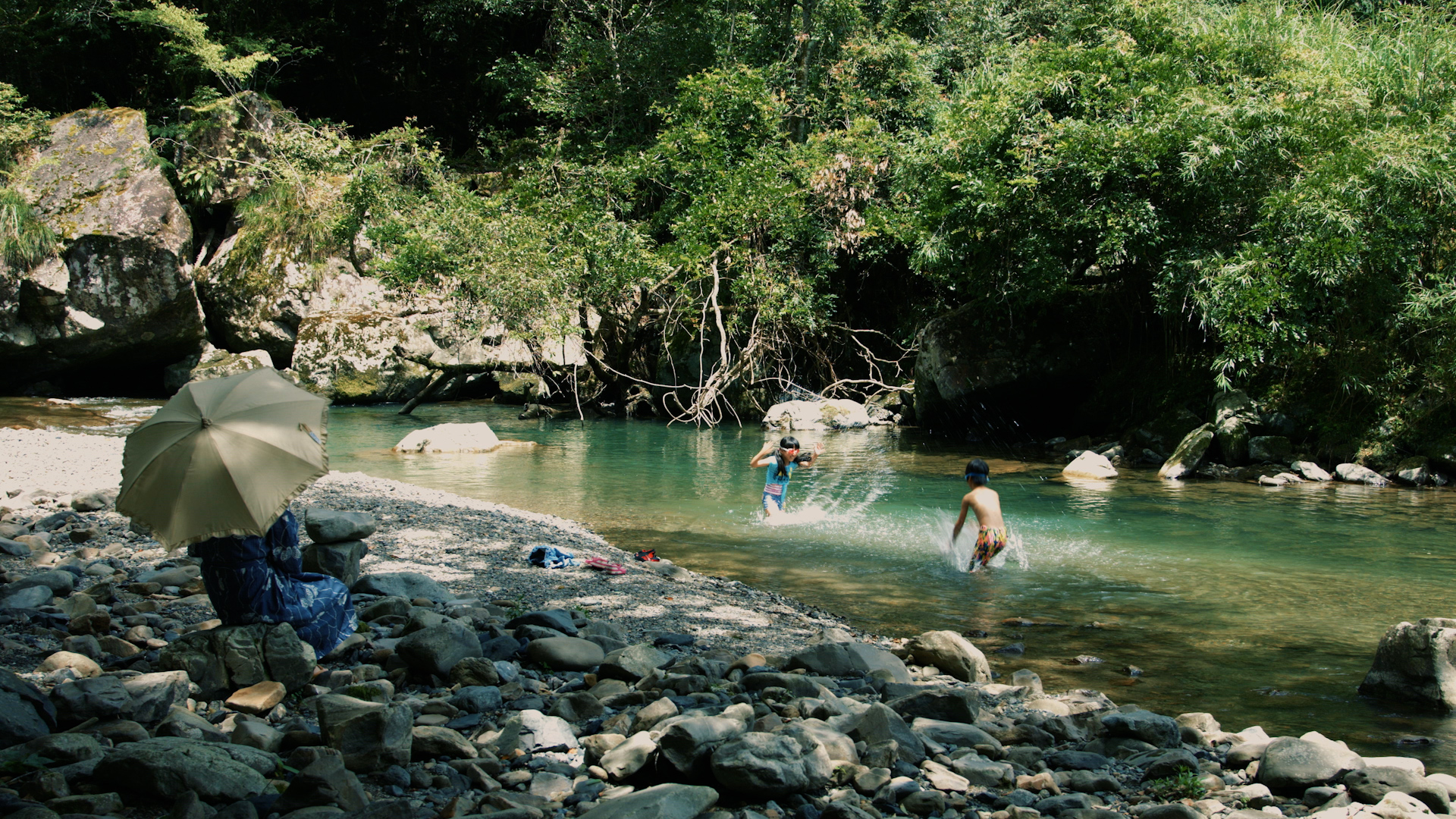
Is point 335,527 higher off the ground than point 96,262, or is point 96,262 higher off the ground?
point 96,262

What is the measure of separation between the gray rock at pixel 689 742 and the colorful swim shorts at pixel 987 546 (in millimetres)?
5393

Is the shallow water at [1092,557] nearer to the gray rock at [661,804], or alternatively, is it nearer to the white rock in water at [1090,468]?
the white rock in water at [1090,468]

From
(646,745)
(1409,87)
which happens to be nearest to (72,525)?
(646,745)

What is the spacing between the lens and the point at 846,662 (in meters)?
4.95

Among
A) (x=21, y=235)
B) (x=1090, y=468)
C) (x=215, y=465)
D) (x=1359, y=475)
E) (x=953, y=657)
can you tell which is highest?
(x=21, y=235)

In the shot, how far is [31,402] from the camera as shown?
1966 centimetres

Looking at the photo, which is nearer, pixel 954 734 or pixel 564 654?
pixel 954 734

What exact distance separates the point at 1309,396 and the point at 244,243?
23323 millimetres

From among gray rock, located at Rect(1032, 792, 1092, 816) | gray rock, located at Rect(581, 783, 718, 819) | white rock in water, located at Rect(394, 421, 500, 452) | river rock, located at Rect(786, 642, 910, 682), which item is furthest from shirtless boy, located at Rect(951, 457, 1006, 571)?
white rock in water, located at Rect(394, 421, 500, 452)

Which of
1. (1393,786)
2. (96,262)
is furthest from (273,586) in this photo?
(96,262)

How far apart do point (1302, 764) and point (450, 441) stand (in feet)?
46.0

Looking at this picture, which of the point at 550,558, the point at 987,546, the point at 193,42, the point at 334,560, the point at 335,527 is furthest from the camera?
the point at 193,42

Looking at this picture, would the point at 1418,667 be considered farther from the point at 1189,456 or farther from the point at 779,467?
the point at 1189,456

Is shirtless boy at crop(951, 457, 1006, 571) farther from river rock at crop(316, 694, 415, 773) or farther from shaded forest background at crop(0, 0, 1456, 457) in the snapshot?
shaded forest background at crop(0, 0, 1456, 457)
